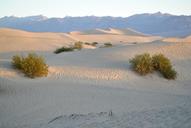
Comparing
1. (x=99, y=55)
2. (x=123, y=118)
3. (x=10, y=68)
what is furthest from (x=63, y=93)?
(x=99, y=55)

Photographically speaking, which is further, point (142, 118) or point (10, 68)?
point (10, 68)

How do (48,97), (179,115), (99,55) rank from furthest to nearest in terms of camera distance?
(99,55)
(48,97)
(179,115)

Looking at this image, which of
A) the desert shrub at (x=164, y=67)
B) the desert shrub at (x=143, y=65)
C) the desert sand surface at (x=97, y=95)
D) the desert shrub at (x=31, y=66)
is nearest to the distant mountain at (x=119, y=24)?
the desert sand surface at (x=97, y=95)

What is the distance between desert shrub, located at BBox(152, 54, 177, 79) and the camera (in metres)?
20.0

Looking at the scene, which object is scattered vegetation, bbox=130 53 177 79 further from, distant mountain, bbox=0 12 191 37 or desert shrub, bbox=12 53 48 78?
distant mountain, bbox=0 12 191 37

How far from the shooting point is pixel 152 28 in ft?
505

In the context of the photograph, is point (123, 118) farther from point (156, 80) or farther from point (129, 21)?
point (129, 21)

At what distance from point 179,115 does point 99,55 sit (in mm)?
15880

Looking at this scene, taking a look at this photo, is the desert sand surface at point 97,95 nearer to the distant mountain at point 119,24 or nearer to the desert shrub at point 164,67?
the desert shrub at point 164,67

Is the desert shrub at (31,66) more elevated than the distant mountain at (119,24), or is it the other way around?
the distant mountain at (119,24)

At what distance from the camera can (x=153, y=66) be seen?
20.3 metres

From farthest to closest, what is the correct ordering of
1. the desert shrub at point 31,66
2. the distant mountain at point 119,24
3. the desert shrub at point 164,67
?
the distant mountain at point 119,24, the desert shrub at point 164,67, the desert shrub at point 31,66

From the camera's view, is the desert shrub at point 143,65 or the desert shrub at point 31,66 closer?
the desert shrub at point 31,66

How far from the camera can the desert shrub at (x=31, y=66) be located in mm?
17344
